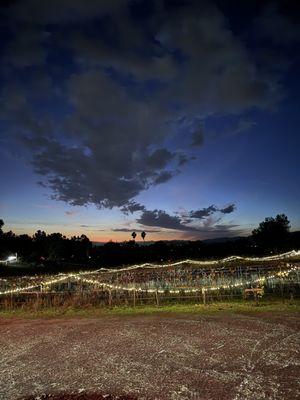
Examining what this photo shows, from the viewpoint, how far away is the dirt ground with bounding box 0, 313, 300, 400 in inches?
236

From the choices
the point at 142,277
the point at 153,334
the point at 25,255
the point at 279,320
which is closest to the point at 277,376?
the point at 153,334

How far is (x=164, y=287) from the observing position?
17375 millimetres

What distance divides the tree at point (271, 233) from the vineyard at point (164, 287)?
208 feet

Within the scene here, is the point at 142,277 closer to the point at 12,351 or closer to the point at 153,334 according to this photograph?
the point at 153,334

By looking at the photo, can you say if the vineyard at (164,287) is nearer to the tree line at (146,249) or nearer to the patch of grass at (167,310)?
the patch of grass at (167,310)

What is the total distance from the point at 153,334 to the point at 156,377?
3360 mm

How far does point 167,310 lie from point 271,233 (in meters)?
72.4

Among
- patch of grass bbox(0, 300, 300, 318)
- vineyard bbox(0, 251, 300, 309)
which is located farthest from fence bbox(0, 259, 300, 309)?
patch of grass bbox(0, 300, 300, 318)

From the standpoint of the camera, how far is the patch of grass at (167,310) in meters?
13.3

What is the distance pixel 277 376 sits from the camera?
20.8 ft

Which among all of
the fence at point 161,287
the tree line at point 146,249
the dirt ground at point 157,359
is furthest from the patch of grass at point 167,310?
the tree line at point 146,249

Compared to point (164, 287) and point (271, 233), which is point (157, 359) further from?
point (271, 233)

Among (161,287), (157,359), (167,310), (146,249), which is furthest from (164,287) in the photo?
(146,249)

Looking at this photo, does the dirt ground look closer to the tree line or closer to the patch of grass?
the patch of grass
